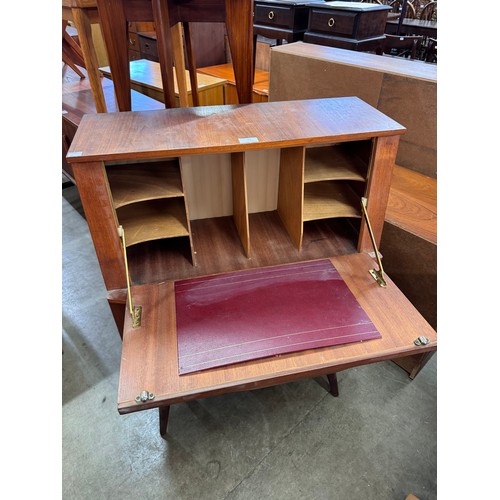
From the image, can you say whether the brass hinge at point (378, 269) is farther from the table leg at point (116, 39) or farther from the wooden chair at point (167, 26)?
the table leg at point (116, 39)

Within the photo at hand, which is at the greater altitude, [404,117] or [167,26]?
[167,26]

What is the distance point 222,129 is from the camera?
1021mm

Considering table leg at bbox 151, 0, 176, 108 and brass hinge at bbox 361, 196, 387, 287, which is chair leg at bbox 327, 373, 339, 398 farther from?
table leg at bbox 151, 0, 176, 108

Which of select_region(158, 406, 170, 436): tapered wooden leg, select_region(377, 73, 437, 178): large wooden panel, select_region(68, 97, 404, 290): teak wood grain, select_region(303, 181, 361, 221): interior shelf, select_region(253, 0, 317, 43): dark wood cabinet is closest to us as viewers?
select_region(68, 97, 404, 290): teak wood grain

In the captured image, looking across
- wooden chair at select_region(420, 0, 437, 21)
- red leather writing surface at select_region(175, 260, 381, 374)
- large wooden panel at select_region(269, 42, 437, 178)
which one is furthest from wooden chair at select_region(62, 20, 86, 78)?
wooden chair at select_region(420, 0, 437, 21)

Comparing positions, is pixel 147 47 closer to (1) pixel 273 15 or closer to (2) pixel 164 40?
(1) pixel 273 15

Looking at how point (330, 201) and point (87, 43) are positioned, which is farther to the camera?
point (87, 43)

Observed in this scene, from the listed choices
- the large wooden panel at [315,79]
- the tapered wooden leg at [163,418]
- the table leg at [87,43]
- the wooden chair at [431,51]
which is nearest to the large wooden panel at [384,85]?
the large wooden panel at [315,79]

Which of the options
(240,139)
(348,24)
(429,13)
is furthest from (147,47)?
(429,13)

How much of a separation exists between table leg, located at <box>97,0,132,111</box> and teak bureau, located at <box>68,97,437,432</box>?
0.30 metres

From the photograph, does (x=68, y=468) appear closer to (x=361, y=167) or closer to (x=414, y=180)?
(x=361, y=167)

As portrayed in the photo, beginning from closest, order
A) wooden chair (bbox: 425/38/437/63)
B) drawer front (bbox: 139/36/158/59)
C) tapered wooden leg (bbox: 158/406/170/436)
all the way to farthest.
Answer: tapered wooden leg (bbox: 158/406/170/436) < drawer front (bbox: 139/36/158/59) < wooden chair (bbox: 425/38/437/63)

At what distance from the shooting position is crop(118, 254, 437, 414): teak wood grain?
0.82 m

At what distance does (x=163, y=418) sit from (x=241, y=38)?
1.37 metres
